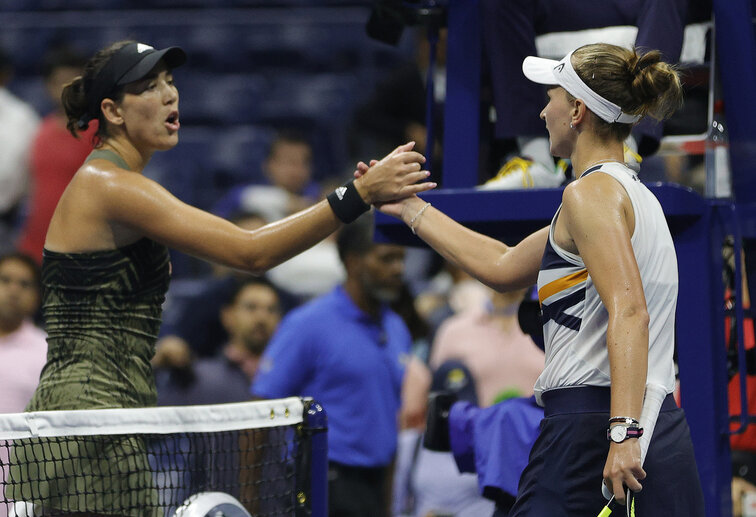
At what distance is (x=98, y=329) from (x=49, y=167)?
5238mm

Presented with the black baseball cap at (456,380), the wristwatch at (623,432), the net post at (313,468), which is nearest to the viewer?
the wristwatch at (623,432)

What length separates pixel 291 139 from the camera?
31.7 ft

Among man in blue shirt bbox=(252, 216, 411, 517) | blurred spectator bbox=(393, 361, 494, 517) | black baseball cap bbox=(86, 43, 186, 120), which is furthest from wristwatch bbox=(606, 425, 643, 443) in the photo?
man in blue shirt bbox=(252, 216, 411, 517)

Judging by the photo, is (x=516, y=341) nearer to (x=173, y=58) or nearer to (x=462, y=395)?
(x=462, y=395)

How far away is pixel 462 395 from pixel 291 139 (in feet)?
11.9

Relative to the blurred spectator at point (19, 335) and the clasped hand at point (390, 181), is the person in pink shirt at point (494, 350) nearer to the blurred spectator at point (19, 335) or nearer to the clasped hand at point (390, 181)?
the blurred spectator at point (19, 335)

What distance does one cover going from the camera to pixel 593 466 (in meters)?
3.10

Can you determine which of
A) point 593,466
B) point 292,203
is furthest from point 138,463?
point 292,203

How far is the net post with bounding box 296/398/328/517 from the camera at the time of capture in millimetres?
3566

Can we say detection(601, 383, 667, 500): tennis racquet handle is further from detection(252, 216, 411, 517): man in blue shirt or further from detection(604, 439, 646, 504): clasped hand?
detection(252, 216, 411, 517): man in blue shirt

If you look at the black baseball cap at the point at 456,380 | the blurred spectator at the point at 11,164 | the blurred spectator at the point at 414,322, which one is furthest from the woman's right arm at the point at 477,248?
the blurred spectator at the point at 11,164

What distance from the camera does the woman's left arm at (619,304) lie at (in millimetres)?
2893

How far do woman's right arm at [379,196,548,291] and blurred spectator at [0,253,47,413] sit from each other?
3.08m

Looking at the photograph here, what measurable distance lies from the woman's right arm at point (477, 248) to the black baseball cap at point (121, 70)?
33.5 inches
